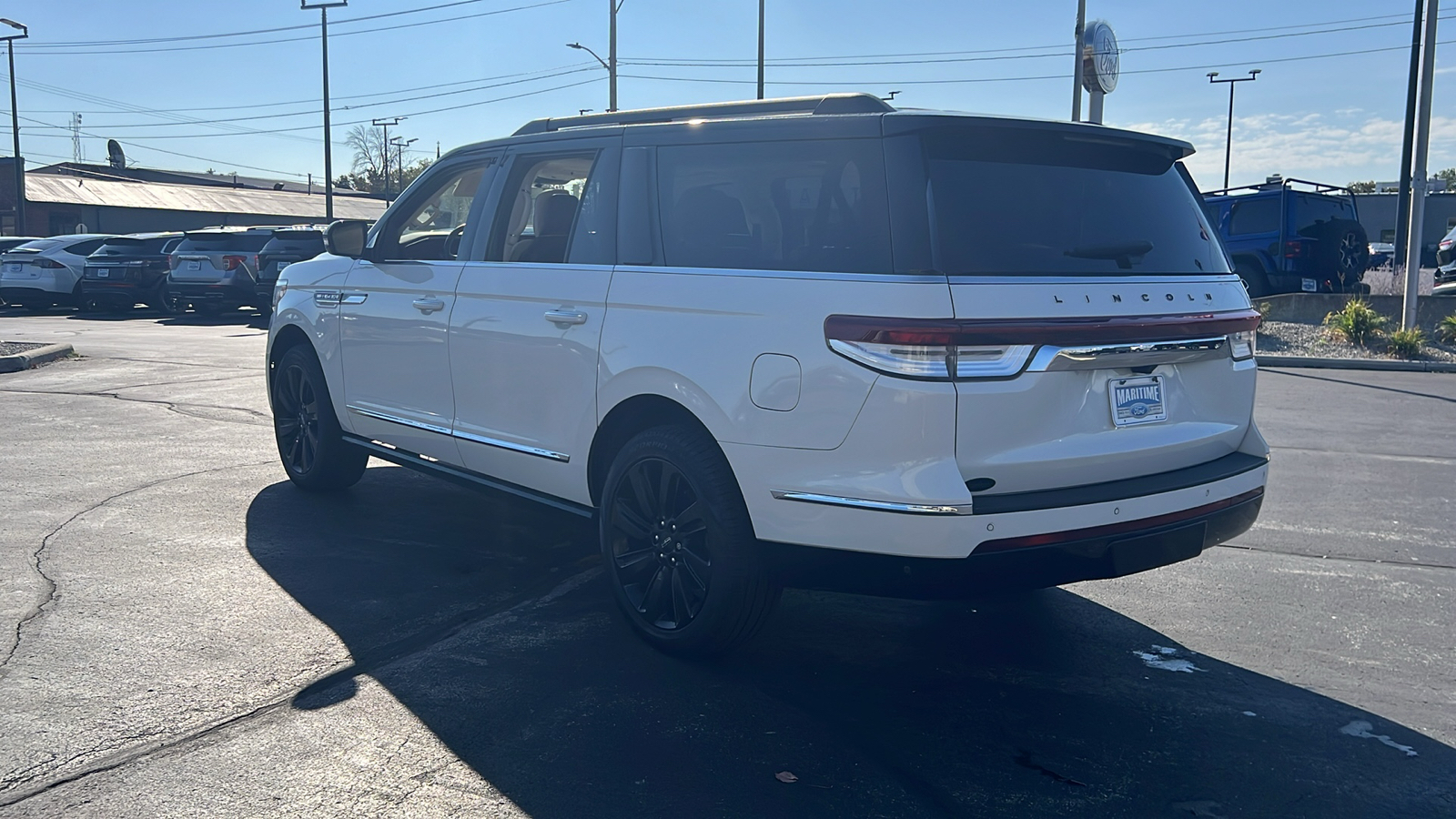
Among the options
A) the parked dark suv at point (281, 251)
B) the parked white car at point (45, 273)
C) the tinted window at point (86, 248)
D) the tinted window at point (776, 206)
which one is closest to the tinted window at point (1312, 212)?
the parked dark suv at point (281, 251)

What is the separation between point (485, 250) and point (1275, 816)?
3839 millimetres

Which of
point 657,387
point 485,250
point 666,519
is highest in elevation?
point 485,250

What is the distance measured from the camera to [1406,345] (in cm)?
1606

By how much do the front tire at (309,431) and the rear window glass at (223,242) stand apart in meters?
17.1

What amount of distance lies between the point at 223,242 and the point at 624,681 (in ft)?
69.3

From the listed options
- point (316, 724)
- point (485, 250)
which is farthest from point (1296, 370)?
point (316, 724)

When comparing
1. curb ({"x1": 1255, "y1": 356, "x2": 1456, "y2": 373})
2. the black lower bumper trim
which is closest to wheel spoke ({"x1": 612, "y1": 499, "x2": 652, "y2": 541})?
the black lower bumper trim

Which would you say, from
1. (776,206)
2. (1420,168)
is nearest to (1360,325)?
(1420,168)

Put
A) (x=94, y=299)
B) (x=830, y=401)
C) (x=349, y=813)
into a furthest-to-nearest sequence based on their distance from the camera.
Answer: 1. (x=94, y=299)
2. (x=830, y=401)
3. (x=349, y=813)

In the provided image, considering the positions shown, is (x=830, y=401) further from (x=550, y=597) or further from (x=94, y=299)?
(x=94, y=299)

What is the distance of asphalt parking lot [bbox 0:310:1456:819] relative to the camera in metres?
3.33

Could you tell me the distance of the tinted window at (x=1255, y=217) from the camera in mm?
19234

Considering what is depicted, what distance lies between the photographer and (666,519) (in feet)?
14.3

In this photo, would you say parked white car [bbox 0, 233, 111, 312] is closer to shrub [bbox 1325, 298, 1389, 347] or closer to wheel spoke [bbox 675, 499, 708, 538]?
shrub [bbox 1325, 298, 1389, 347]
